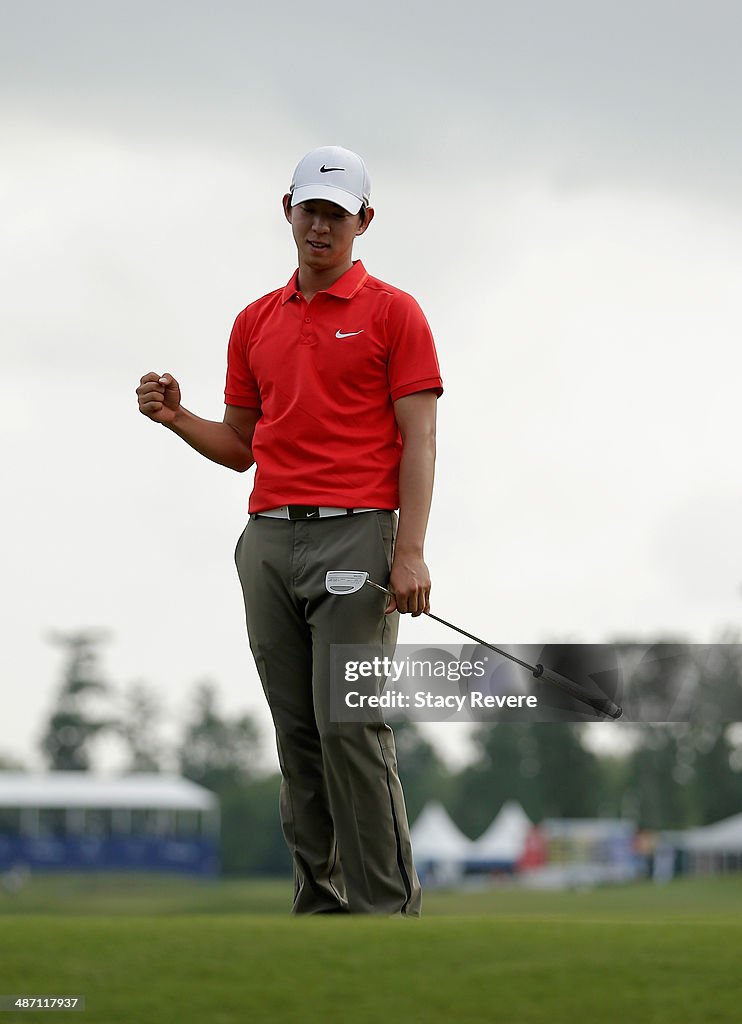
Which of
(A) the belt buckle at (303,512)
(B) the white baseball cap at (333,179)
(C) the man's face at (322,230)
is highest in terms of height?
(B) the white baseball cap at (333,179)

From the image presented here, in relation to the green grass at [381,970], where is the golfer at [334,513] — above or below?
above

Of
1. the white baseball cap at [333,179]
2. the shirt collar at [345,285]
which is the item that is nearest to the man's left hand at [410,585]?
the shirt collar at [345,285]

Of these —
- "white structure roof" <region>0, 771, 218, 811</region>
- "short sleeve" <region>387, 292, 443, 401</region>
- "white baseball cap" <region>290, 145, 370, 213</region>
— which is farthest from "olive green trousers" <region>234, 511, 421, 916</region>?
"white structure roof" <region>0, 771, 218, 811</region>

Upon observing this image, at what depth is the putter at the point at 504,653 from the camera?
3.88 meters

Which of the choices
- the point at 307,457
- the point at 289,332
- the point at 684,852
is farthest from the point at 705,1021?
the point at 684,852

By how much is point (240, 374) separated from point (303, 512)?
0.61m

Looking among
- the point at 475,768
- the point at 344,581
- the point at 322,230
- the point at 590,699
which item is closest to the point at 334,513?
the point at 344,581

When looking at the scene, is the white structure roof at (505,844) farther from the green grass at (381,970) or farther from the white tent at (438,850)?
the green grass at (381,970)

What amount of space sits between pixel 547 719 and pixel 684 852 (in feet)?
215

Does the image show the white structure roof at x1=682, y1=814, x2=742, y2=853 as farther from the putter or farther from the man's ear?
the man's ear

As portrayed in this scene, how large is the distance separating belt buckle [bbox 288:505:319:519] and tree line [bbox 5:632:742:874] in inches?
2622

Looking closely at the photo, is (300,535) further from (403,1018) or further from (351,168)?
(403,1018)

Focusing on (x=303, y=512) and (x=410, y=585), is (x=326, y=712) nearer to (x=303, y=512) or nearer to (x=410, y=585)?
(x=410, y=585)

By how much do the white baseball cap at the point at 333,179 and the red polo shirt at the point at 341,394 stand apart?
235 mm
